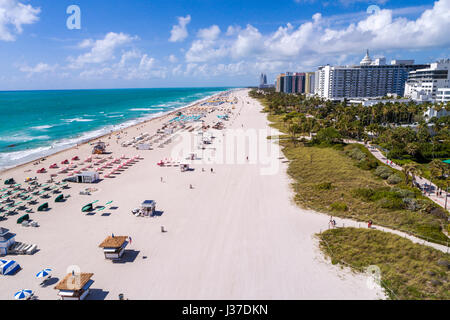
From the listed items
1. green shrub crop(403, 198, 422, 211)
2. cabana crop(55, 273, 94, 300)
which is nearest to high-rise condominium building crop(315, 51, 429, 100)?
green shrub crop(403, 198, 422, 211)

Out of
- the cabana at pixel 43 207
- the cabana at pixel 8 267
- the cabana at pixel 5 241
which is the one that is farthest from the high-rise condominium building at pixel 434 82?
the cabana at pixel 8 267

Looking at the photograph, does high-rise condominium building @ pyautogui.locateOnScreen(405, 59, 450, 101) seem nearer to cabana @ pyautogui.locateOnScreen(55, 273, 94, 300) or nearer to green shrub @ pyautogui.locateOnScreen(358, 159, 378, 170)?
green shrub @ pyautogui.locateOnScreen(358, 159, 378, 170)

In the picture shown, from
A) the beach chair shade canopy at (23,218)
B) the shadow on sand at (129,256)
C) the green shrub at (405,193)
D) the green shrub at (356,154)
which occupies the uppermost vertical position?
the green shrub at (356,154)

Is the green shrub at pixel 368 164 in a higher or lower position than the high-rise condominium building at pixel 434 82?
lower

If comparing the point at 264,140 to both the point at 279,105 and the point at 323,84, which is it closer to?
the point at 279,105

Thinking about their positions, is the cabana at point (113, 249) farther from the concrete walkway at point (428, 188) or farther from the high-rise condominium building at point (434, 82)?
the high-rise condominium building at point (434, 82)

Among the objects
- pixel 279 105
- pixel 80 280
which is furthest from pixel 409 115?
pixel 80 280
